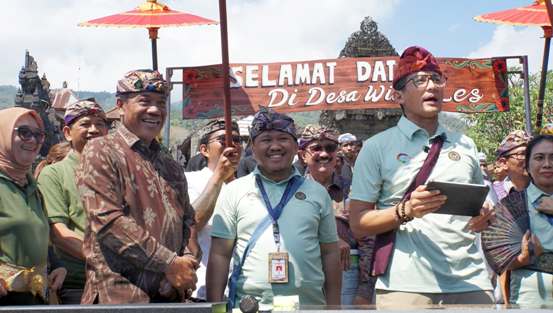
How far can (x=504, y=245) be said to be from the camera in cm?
481

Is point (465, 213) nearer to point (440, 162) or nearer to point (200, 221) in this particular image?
point (440, 162)

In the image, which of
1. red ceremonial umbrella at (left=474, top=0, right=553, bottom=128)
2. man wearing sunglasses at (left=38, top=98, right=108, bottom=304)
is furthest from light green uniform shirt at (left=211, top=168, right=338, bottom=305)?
red ceremonial umbrella at (left=474, top=0, right=553, bottom=128)

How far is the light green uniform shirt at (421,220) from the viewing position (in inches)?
169

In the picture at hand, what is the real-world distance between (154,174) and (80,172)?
33 cm

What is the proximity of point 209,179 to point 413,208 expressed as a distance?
60.6 inches

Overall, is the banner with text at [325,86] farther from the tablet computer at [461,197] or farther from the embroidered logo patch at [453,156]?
the tablet computer at [461,197]

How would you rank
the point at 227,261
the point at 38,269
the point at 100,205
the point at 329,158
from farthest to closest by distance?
the point at 329,158
the point at 227,261
the point at 38,269
the point at 100,205

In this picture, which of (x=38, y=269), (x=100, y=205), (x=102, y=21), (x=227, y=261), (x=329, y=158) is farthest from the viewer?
(x=102, y=21)

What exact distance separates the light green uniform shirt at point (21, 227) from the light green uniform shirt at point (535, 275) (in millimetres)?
2334

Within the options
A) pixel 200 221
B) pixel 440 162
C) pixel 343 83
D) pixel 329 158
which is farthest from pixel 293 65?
pixel 440 162

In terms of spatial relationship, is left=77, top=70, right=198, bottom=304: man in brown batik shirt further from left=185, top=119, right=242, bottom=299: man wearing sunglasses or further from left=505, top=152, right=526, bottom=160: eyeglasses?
left=505, top=152, right=526, bottom=160: eyeglasses

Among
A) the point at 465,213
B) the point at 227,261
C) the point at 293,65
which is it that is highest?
the point at 293,65

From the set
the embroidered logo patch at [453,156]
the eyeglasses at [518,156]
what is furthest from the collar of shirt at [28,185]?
the eyeglasses at [518,156]

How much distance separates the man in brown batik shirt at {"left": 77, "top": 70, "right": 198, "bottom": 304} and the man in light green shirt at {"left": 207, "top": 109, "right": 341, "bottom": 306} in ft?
1.21
